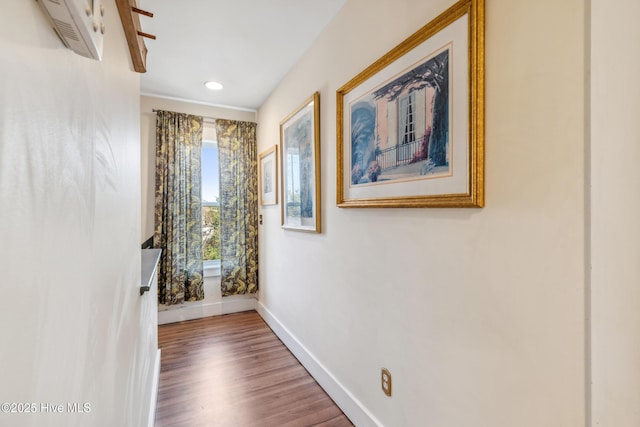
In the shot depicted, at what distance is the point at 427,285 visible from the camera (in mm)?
1182

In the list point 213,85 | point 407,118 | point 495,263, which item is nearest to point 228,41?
point 213,85

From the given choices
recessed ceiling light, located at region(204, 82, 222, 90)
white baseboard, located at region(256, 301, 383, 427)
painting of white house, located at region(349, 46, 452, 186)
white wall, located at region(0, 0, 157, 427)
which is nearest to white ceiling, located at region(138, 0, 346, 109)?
recessed ceiling light, located at region(204, 82, 222, 90)

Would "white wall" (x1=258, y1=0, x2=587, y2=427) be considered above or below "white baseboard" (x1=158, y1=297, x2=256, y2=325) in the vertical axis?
above

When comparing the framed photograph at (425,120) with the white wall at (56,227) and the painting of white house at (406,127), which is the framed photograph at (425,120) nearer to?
the painting of white house at (406,127)

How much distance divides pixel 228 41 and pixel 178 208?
5.90 feet

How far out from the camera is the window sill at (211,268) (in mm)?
3390

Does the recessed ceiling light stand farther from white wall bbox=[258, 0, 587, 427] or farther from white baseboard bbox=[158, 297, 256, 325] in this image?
white baseboard bbox=[158, 297, 256, 325]

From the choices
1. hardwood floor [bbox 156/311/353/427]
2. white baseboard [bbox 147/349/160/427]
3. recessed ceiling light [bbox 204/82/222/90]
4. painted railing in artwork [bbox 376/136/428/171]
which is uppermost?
recessed ceiling light [bbox 204/82/222/90]

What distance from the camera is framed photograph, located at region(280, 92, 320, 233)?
2.02m

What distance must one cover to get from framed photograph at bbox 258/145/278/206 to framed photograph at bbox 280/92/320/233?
19cm

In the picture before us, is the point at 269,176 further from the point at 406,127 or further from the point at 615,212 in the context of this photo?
the point at 615,212

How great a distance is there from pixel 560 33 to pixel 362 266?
3.96 ft

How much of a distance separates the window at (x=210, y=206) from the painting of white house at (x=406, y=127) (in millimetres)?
2363

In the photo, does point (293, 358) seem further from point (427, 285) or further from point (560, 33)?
point (560, 33)
